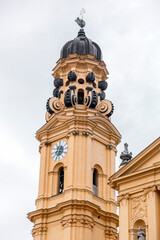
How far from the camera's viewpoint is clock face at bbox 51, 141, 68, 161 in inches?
1261

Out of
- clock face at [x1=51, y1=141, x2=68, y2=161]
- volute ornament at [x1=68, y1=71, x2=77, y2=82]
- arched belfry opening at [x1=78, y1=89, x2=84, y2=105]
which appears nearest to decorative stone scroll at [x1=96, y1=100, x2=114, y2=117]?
arched belfry opening at [x1=78, y1=89, x2=84, y2=105]

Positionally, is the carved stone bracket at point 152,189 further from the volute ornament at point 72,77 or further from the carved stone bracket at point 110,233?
the volute ornament at point 72,77

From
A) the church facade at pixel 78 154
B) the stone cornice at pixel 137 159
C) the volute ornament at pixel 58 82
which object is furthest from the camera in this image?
the volute ornament at pixel 58 82

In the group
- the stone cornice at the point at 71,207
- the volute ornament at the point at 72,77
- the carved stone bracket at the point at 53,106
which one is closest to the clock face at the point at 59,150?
the carved stone bracket at the point at 53,106

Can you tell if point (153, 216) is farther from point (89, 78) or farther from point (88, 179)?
point (89, 78)

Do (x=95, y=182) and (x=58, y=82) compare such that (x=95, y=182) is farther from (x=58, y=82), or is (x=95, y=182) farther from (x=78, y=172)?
(x=58, y=82)

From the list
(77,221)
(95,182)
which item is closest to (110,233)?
(77,221)

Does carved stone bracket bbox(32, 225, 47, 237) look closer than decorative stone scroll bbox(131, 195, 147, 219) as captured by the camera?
No

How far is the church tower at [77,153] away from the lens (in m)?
30.0

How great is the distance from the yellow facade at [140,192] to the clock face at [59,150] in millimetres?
7469

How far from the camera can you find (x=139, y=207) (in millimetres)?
23766

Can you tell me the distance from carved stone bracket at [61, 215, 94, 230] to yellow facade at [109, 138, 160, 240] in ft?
16.7

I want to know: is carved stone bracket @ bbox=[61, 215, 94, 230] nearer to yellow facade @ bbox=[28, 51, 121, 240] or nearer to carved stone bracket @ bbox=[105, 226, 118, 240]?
yellow facade @ bbox=[28, 51, 121, 240]

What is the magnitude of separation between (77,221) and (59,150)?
4.54 metres
